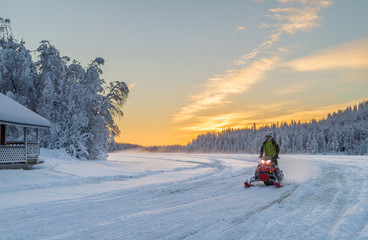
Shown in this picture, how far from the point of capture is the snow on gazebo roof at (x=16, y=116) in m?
18.8

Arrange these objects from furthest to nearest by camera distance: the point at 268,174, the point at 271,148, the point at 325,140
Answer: the point at 325,140, the point at 271,148, the point at 268,174

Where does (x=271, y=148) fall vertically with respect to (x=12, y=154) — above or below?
above

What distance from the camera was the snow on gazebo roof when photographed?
18.8 metres

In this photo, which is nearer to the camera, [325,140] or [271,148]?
[271,148]

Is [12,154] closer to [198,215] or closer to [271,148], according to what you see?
[271,148]

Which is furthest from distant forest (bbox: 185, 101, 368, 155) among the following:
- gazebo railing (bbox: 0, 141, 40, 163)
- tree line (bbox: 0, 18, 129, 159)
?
gazebo railing (bbox: 0, 141, 40, 163)

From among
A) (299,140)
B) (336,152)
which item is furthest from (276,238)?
(299,140)

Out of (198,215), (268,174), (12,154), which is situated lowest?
(198,215)

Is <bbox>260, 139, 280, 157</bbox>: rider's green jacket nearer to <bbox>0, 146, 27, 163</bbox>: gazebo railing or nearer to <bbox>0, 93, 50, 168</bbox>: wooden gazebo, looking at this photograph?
<bbox>0, 93, 50, 168</bbox>: wooden gazebo

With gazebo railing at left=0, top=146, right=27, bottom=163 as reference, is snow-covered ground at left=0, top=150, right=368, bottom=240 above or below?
below

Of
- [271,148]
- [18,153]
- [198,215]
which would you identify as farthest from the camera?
[18,153]

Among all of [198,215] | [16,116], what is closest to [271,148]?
[198,215]

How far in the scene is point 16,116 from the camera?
1973cm

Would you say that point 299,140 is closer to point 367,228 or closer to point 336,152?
point 336,152
